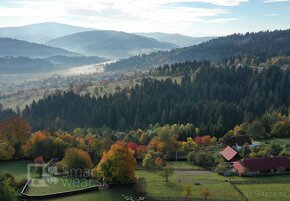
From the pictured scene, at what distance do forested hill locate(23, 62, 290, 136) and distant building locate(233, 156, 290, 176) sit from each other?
52.1m

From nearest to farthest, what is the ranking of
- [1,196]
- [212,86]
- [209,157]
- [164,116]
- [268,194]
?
[1,196], [268,194], [209,157], [164,116], [212,86]

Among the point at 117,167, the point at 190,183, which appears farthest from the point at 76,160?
the point at 190,183

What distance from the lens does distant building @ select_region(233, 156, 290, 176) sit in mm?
80000

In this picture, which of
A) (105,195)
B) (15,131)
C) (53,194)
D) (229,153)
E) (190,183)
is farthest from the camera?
(15,131)

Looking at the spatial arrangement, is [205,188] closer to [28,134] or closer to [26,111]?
[28,134]

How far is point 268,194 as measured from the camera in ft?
211

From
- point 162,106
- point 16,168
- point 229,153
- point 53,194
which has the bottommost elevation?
point 162,106

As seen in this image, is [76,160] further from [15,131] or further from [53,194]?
[15,131]

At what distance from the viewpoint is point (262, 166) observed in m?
80.9

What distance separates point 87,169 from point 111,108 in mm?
93308

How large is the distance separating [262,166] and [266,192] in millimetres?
16279

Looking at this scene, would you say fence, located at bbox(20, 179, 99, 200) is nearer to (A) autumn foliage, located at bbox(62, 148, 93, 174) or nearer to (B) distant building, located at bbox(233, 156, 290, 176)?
(A) autumn foliage, located at bbox(62, 148, 93, 174)

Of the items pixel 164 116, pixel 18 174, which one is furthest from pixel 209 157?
pixel 164 116

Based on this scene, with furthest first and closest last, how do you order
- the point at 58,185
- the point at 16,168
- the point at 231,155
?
1. the point at 231,155
2. the point at 16,168
3. the point at 58,185
